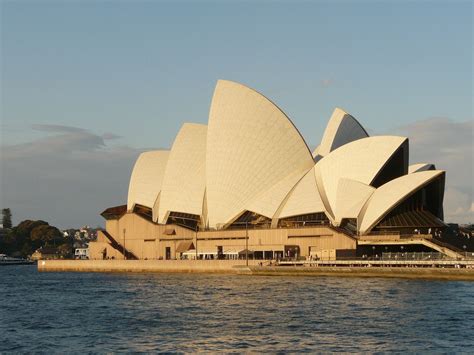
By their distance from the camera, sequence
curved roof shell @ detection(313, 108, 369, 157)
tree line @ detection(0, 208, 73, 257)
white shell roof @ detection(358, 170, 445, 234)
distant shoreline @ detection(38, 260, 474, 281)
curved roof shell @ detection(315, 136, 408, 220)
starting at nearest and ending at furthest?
1. distant shoreline @ detection(38, 260, 474, 281)
2. white shell roof @ detection(358, 170, 445, 234)
3. curved roof shell @ detection(315, 136, 408, 220)
4. curved roof shell @ detection(313, 108, 369, 157)
5. tree line @ detection(0, 208, 73, 257)

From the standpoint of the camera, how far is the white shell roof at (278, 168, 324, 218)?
8562cm

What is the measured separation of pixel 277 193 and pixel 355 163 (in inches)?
441

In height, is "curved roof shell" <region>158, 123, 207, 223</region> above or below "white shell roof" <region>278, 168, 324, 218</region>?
above

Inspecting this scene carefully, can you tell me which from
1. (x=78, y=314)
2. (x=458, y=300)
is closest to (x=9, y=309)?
(x=78, y=314)

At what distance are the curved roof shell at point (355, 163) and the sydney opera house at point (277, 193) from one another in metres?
0.11

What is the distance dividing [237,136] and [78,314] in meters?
46.5

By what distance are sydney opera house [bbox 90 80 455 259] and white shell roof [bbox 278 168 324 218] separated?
0.40 feet

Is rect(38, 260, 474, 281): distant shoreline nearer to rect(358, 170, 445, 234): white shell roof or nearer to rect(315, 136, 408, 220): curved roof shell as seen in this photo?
rect(358, 170, 445, 234): white shell roof

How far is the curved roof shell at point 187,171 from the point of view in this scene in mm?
100562

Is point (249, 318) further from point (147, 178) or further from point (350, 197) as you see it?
point (147, 178)

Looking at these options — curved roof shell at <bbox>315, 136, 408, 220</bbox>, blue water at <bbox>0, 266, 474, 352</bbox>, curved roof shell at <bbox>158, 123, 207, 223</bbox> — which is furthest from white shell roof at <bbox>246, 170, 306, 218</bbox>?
blue water at <bbox>0, 266, 474, 352</bbox>

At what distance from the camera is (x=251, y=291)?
5847cm

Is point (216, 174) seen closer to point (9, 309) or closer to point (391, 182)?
point (391, 182)

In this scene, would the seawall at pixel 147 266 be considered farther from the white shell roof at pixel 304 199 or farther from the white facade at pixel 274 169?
the white shell roof at pixel 304 199
